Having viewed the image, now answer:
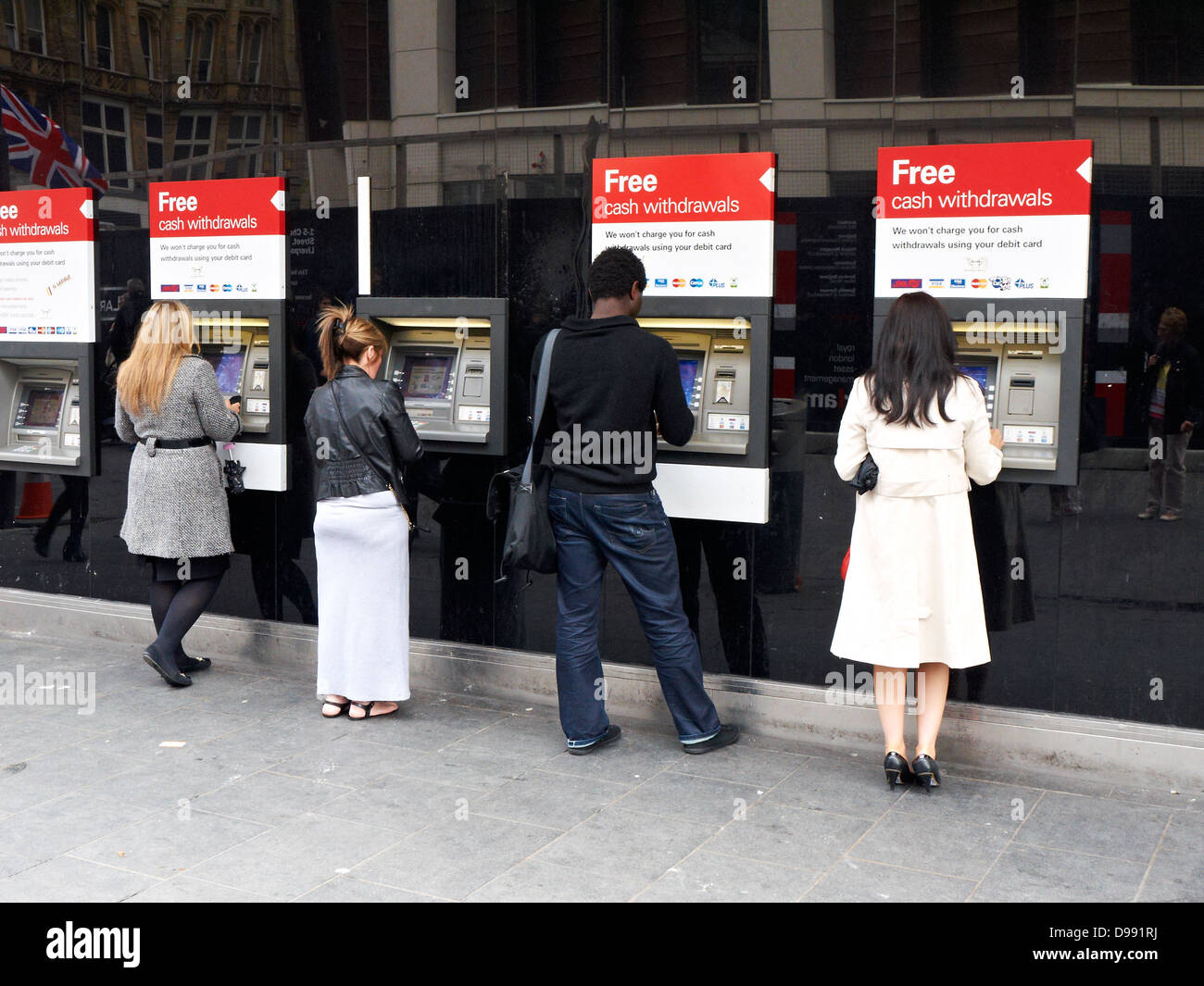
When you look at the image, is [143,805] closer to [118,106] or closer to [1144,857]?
[1144,857]

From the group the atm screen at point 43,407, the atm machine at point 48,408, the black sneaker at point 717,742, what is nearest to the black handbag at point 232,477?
the atm machine at point 48,408

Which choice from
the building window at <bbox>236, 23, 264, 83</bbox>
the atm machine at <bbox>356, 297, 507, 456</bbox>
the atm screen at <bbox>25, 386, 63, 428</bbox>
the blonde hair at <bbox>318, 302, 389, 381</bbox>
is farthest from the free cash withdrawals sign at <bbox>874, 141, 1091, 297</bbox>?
the atm screen at <bbox>25, 386, 63, 428</bbox>

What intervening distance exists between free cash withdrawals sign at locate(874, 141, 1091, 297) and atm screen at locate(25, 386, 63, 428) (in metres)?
4.29

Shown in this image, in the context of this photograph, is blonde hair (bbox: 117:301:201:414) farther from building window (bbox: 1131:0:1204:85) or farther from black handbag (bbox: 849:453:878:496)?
building window (bbox: 1131:0:1204:85)

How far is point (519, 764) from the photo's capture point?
4777 millimetres

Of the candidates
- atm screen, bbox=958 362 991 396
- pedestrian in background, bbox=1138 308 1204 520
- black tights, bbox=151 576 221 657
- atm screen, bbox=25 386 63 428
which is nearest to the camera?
pedestrian in background, bbox=1138 308 1204 520

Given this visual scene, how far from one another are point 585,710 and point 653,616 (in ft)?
1.47

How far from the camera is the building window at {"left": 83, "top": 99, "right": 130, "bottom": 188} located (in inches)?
255

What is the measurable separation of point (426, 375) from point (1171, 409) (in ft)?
9.73

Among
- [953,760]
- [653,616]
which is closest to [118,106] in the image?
[653,616]

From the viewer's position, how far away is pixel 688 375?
5.10 metres

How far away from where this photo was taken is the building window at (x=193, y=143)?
6.23m

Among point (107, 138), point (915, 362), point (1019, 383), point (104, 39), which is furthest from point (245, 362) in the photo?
point (1019, 383)
